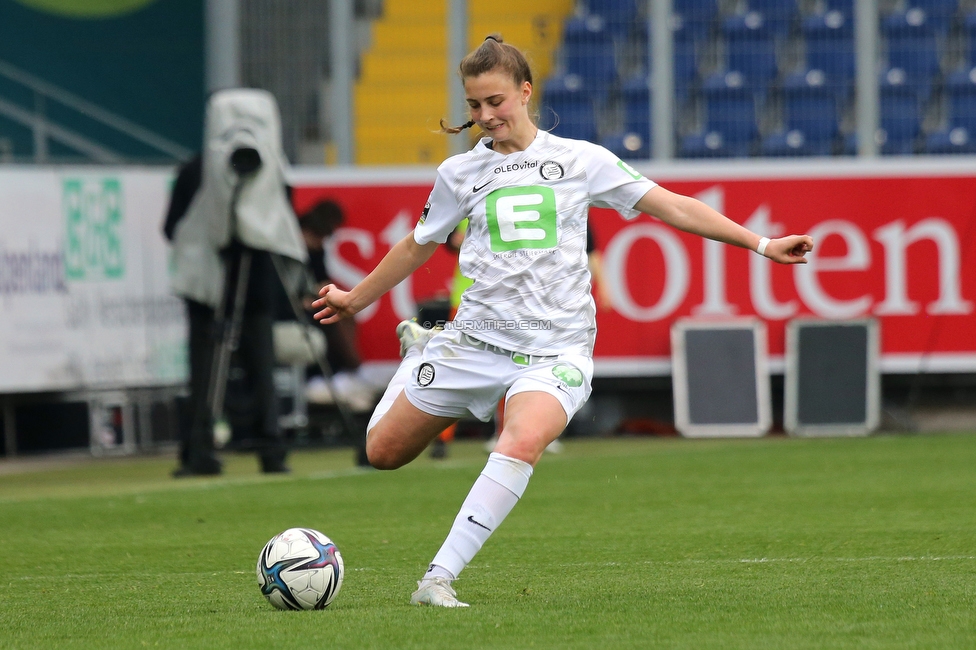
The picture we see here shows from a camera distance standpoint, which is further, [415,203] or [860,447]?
[415,203]

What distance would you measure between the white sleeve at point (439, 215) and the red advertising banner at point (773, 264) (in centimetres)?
892

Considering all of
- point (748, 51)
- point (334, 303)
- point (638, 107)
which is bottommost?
point (334, 303)

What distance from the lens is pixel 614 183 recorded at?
5.59m

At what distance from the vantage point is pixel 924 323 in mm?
14602

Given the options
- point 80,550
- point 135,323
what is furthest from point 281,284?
point 80,550

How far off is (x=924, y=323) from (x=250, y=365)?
6.25 metres

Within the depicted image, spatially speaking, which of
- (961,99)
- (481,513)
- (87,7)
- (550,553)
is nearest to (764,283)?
(961,99)

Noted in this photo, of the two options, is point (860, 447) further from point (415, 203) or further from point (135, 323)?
point (135, 323)

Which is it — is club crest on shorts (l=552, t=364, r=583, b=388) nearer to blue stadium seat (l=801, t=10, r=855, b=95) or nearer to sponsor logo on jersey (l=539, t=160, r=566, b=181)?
sponsor logo on jersey (l=539, t=160, r=566, b=181)

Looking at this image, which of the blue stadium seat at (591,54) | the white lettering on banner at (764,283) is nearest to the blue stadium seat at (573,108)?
the blue stadium seat at (591,54)

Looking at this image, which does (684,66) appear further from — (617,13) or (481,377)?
→ (481,377)

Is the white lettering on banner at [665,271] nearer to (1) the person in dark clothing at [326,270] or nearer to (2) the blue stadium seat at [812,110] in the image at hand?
(1) the person in dark clothing at [326,270]

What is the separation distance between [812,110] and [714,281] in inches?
130

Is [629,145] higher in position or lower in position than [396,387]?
higher
